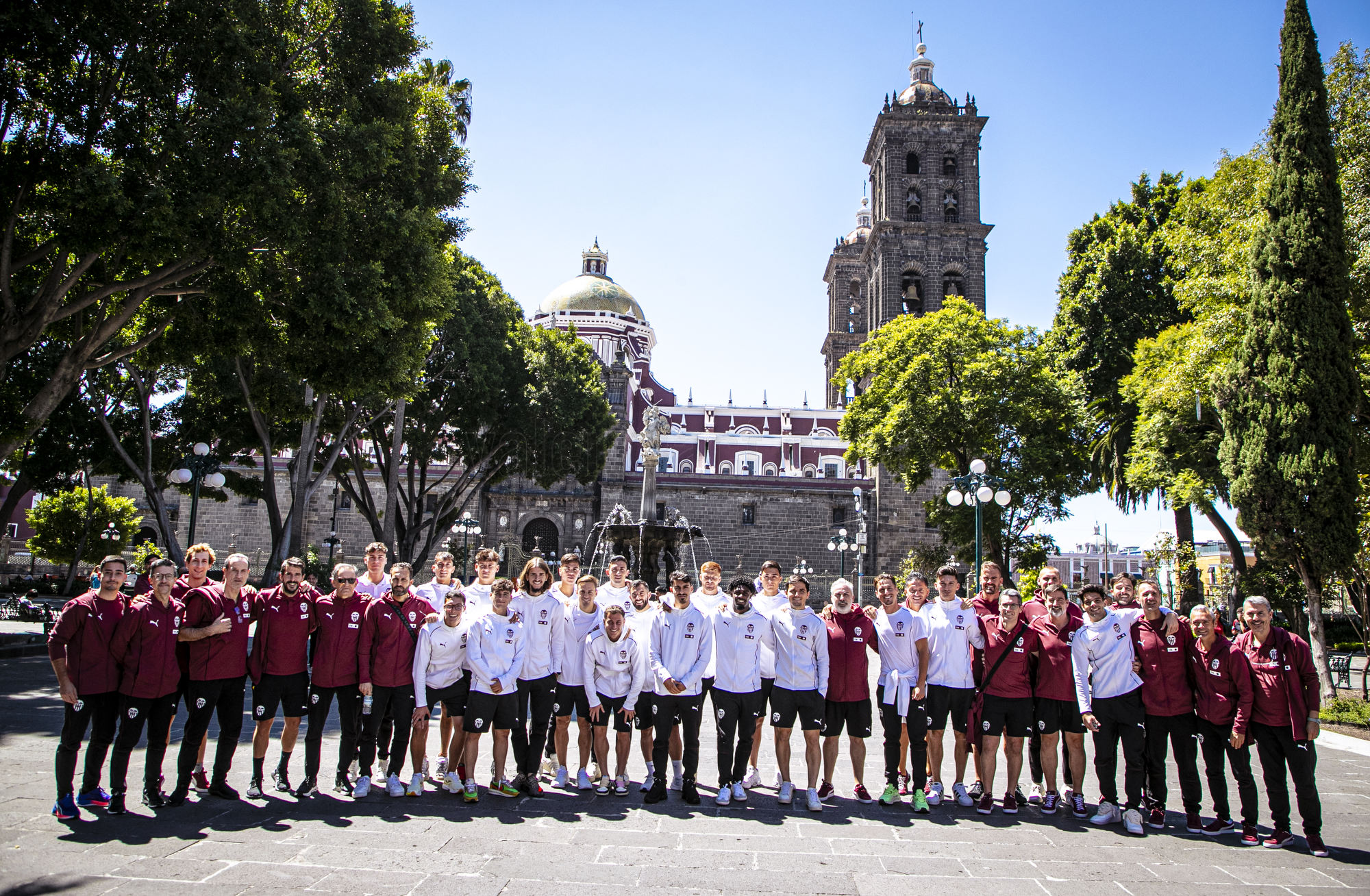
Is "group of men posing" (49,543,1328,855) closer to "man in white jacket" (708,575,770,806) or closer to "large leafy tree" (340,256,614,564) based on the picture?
"man in white jacket" (708,575,770,806)

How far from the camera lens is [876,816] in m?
6.33

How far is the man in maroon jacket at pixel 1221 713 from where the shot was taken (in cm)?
620

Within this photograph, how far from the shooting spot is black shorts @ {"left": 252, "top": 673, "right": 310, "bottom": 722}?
6371mm

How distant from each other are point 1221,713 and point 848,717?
2.70 metres

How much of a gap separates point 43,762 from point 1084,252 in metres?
30.3

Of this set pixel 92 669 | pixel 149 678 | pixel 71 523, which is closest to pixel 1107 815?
pixel 149 678

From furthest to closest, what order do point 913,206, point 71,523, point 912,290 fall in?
point 913,206
point 912,290
point 71,523

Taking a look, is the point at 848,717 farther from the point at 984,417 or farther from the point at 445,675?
the point at 984,417

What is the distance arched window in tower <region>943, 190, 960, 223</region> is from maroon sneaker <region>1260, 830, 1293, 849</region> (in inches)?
1577

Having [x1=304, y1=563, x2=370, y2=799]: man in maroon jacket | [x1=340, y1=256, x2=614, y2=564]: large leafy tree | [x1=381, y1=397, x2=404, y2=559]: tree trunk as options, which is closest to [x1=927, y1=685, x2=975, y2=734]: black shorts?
[x1=304, y1=563, x2=370, y2=799]: man in maroon jacket

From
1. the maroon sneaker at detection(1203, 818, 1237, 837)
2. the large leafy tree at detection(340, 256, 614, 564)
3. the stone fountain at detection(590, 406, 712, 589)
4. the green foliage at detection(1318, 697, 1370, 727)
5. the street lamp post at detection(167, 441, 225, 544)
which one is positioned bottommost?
the green foliage at detection(1318, 697, 1370, 727)

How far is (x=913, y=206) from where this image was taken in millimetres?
43344

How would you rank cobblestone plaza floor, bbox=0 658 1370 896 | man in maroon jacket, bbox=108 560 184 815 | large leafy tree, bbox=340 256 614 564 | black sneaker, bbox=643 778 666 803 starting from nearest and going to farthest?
cobblestone plaza floor, bbox=0 658 1370 896 < man in maroon jacket, bbox=108 560 184 815 < black sneaker, bbox=643 778 666 803 < large leafy tree, bbox=340 256 614 564

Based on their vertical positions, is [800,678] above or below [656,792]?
above
